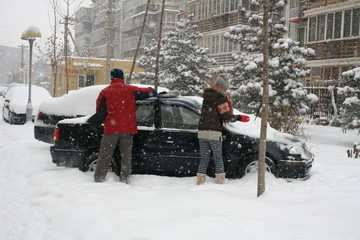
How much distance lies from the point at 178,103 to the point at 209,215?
8.09ft

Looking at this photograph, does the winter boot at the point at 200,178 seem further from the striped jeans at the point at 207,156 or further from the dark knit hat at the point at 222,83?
the dark knit hat at the point at 222,83

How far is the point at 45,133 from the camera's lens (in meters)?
8.66

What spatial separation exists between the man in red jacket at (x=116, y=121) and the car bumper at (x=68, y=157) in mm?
703

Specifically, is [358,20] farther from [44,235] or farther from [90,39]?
[90,39]

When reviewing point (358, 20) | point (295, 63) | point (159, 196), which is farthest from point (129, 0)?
point (159, 196)

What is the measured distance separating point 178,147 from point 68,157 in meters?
1.87

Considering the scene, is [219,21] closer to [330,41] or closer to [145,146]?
[330,41]

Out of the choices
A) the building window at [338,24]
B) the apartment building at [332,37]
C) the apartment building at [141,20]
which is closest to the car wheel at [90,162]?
the apartment building at [332,37]

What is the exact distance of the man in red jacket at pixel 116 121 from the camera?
591cm

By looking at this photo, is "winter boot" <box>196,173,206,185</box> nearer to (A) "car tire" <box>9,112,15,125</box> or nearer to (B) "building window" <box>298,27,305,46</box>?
(A) "car tire" <box>9,112,15,125</box>

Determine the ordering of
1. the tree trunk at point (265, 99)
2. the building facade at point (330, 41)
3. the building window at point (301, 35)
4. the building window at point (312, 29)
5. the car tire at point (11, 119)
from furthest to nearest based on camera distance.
A: the building window at point (301, 35)
the building window at point (312, 29)
the building facade at point (330, 41)
the car tire at point (11, 119)
the tree trunk at point (265, 99)

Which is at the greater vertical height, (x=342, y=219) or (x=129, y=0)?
(x=129, y=0)

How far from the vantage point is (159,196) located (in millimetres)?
5332

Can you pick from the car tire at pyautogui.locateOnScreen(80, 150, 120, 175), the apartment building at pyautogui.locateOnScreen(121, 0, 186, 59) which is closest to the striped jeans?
the car tire at pyautogui.locateOnScreen(80, 150, 120, 175)
